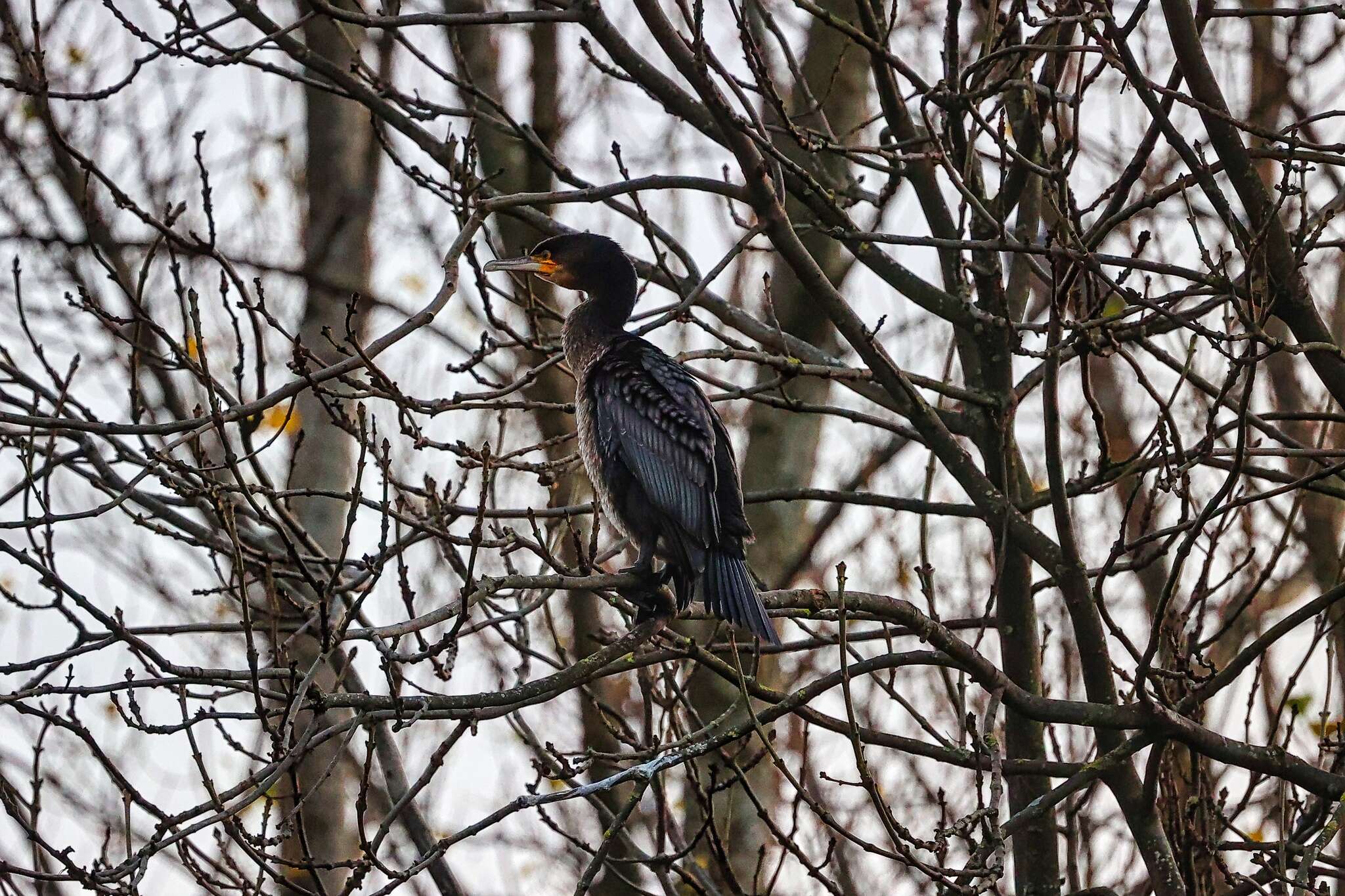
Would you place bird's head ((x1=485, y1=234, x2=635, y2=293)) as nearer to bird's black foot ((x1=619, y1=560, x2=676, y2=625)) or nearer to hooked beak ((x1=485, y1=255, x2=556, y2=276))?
hooked beak ((x1=485, y1=255, x2=556, y2=276))

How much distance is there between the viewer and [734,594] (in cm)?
409

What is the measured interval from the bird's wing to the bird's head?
50 cm

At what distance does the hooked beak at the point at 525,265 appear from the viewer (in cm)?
491

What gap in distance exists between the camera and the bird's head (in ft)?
17.6

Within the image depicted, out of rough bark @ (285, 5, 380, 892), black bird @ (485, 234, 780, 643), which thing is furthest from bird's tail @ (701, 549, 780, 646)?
rough bark @ (285, 5, 380, 892)

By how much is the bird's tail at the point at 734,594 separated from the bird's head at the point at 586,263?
4.70ft

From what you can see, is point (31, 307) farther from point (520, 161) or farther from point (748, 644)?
point (748, 644)

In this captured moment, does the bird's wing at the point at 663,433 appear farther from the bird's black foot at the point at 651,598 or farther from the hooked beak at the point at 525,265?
the hooked beak at the point at 525,265

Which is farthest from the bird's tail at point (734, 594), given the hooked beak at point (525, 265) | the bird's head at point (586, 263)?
the bird's head at point (586, 263)

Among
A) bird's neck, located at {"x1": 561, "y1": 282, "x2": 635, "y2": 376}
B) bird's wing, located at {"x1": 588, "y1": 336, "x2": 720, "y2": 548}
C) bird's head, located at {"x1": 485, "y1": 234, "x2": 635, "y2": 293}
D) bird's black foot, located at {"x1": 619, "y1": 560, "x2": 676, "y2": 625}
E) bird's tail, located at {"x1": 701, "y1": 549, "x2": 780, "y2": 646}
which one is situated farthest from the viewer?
bird's head, located at {"x1": 485, "y1": 234, "x2": 635, "y2": 293}

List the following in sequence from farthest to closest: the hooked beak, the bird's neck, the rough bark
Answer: the rough bark
the bird's neck
the hooked beak

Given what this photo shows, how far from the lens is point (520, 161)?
7.46 metres

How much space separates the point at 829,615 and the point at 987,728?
0.53 m

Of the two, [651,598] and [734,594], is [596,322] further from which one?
[734,594]
